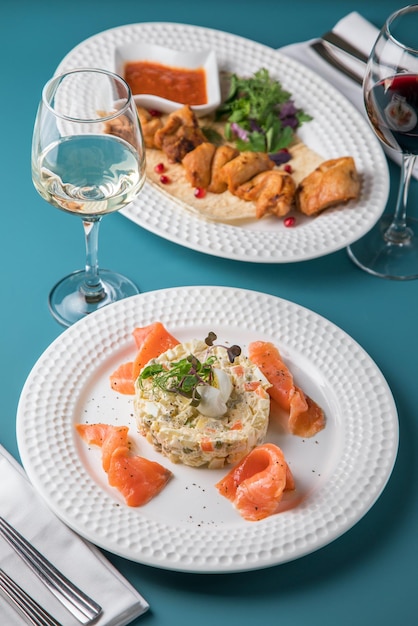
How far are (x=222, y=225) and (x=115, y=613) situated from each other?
1636 millimetres

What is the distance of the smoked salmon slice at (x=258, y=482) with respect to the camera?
2.64m

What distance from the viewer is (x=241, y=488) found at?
8.83 feet

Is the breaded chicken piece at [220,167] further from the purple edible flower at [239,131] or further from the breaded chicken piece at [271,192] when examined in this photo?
the purple edible flower at [239,131]

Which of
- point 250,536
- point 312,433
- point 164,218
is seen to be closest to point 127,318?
point 164,218

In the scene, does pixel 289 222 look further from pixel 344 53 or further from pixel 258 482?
pixel 258 482

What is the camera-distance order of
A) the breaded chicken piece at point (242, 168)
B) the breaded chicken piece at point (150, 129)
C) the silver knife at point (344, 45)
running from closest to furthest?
the breaded chicken piece at point (242, 168), the breaded chicken piece at point (150, 129), the silver knife at point (344, 45)

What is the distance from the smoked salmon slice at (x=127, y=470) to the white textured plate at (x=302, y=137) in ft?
3.02

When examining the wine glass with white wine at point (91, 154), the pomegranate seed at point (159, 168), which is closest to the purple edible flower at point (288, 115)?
the pomegranate seed at point (159, 168)

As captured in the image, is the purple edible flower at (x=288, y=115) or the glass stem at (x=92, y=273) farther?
the purple edible flower at (x=288, y=115)

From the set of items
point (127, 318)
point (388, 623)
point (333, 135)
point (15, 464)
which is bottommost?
point (388, 623)

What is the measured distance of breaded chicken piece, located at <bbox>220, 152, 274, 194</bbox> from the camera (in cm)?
374

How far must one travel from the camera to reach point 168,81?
13.9 ft

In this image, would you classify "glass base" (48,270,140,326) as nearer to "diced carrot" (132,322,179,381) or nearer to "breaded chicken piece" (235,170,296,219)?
"diced carrot" (132,322,179,381)

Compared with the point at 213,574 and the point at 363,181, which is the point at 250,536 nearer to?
the point at 213,574
